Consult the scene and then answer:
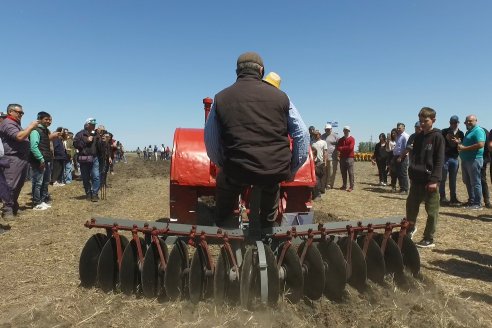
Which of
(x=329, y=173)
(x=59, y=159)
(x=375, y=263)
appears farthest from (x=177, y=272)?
(x=329, y=173)

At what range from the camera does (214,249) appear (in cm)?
454

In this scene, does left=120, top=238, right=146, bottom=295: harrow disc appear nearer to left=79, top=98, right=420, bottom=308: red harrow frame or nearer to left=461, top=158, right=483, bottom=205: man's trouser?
left=79, top=98, right=420, bottom=308: red harrow frame

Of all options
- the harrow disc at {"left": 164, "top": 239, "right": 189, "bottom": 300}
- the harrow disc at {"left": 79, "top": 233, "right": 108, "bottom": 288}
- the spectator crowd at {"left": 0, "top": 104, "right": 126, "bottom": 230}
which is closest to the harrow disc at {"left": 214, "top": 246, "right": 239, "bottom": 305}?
the harrow disc at {"left": 164, "top": 239, "right": 189, "bottom": 300}

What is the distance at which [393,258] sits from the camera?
336 cm

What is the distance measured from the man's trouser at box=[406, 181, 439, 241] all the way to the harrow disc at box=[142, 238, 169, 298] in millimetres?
3371

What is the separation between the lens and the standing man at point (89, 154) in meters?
8.55

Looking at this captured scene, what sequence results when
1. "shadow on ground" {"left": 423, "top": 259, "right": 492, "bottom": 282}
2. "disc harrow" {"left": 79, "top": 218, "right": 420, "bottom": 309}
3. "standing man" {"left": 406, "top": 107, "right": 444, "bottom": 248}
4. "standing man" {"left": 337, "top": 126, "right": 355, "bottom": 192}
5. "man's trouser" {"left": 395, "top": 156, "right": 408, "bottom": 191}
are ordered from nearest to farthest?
"disc harrow" {"left": 79, "top": 218, "right": 420, "bottom": 309}, "shadow on ground" {"left": 423, "top": 259, "right": 492, "bottom": 282}, "standing man" {"left": 406, "top": 107, "right": 444, "bottom": 248}, "man's trouser" {"left": 395, "top": 156, "right": 408, "bottom": 191}, "standing man" {"left": 337, "top": 126, "right": 355, "bottom": 192}

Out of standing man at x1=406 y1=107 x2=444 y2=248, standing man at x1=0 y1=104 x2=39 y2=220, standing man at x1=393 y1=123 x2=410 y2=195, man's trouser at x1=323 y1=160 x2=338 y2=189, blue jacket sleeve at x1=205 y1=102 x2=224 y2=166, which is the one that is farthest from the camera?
man's trouser at x1=323 y1=160 x2=338 y2=189

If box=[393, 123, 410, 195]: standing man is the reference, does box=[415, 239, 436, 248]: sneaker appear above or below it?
below

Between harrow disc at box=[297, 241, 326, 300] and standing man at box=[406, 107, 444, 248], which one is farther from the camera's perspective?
standing man at box=[406, 107, 444, 248]

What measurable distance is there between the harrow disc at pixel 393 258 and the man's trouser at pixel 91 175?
7.07 m

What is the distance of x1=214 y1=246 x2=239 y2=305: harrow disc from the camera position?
2.85 metres

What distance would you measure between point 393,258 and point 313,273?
86cm

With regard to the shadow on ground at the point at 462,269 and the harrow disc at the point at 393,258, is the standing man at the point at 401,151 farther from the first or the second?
the harrow disc at the point at 393,258
